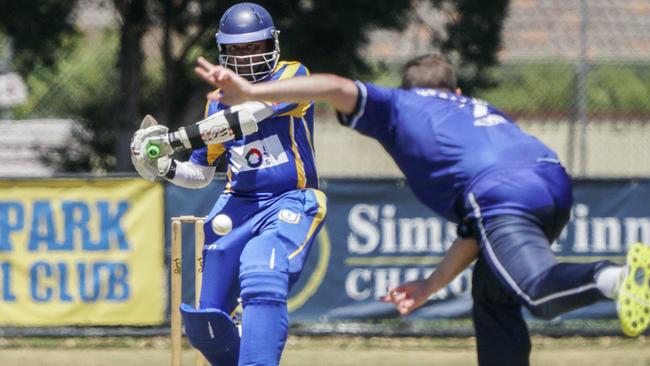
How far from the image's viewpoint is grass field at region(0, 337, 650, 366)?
8.47 meters

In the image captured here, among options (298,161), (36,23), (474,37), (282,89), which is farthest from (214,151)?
(474,37)

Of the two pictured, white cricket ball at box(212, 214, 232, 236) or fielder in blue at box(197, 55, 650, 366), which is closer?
fielder in blue at box(197, 55, 650, 366)

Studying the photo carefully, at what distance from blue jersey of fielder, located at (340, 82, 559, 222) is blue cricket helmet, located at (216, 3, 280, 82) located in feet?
3.93

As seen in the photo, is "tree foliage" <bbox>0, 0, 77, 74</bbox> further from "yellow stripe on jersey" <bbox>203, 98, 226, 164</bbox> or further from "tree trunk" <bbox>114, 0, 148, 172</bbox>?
"yellow stripe on jersey" <bbox>203, 98, 226, 164</bbox>

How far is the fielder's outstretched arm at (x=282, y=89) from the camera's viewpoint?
4.55 meters

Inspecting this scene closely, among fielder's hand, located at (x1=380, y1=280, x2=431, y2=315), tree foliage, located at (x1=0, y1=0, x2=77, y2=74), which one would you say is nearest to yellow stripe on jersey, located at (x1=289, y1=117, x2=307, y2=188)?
fielder's hand, located at (x1=380, y1=280, x2=431, y2=315)

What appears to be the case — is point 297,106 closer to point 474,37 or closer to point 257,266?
point 257,266

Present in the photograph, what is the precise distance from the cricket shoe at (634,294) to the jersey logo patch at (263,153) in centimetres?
211

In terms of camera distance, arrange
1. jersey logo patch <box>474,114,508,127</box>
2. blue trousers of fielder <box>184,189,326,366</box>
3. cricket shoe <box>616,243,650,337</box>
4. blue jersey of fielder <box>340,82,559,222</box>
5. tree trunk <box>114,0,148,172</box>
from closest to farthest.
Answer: cricket shoe <box>616,243,650,337</box>, blue jersey of fielder <box>340,82,559,222</box>, jersey logo patch <box>474,114,508,127</box>, blue trousers of fielder <box>184,189,326,366</box>, tree trunk <box>114,0,148,172</box>

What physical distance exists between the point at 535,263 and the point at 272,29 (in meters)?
2.07

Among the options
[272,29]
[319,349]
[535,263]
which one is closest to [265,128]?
[272,29]

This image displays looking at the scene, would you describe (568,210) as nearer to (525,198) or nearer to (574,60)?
(525,198)

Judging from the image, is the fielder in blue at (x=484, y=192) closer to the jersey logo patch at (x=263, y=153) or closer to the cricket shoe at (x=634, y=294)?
the cricket shoe at (x=634, y=294)

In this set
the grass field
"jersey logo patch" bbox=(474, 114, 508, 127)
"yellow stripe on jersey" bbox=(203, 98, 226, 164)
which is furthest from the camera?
the grass field
